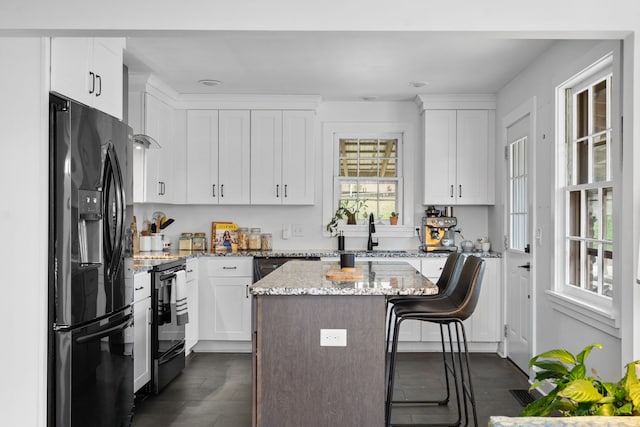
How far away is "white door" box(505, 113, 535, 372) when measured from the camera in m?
4.29

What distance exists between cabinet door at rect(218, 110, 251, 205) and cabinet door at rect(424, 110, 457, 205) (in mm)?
1790

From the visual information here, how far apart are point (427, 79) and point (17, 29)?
3442mm

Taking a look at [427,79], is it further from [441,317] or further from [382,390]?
[382,390]

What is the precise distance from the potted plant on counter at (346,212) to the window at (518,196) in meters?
1.61

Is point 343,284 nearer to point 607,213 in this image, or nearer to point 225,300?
point 607,213

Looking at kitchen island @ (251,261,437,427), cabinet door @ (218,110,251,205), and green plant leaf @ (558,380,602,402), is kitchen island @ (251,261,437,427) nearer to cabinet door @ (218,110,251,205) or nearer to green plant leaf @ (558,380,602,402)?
green plant leaf @ (558,380,602,402)

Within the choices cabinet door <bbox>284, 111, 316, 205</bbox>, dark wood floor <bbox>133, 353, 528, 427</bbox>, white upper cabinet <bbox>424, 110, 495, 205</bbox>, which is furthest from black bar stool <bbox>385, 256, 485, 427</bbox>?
cabinet door <bbox>284, 111, 316, 205</bbox>

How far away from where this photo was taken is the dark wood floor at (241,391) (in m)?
3.43

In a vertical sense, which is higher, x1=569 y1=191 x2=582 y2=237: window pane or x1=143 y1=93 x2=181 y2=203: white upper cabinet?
x1=143 y1=93 x2=181 y2=203: white upper cabinet

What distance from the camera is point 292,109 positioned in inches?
217

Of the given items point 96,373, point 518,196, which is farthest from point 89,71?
point 518,196

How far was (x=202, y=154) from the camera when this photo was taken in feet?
18.1

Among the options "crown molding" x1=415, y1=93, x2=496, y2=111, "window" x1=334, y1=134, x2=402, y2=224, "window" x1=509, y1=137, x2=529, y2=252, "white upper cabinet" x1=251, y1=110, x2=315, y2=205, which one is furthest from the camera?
"window" x1=334, y1=134, x2=402, y2=224

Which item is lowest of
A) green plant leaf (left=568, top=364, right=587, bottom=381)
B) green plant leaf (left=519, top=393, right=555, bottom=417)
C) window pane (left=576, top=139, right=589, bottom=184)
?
green plant leaf (left=519, top=393, right=555, bottom=417)
